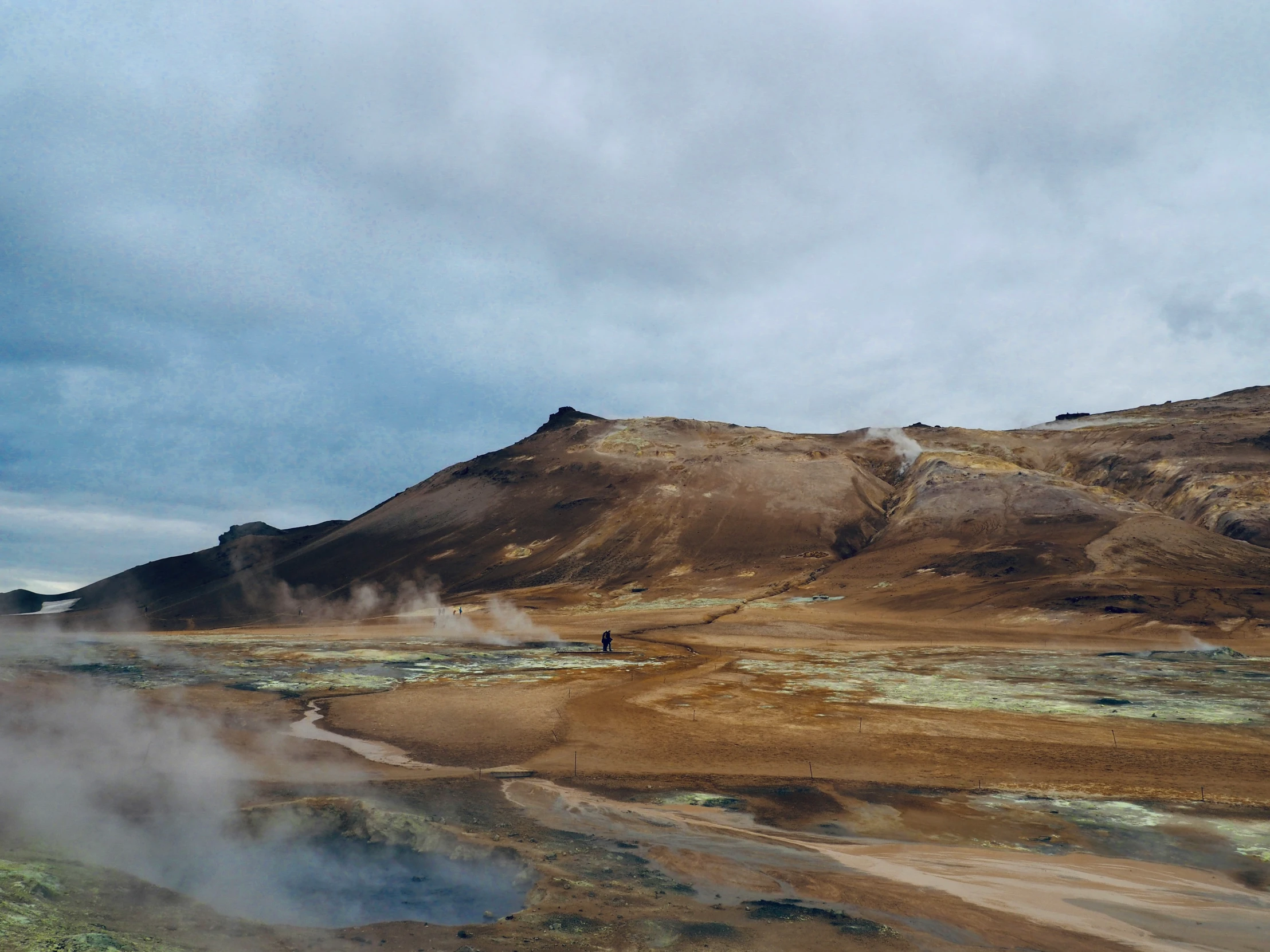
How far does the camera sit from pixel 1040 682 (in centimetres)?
3628

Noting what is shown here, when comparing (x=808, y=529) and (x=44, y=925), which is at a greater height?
(x=808, y=529)

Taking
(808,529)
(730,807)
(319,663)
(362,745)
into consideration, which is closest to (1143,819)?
(730,807)

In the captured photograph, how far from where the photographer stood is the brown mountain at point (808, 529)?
Answer: 80.7m

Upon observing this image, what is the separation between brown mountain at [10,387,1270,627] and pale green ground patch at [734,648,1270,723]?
2566cm

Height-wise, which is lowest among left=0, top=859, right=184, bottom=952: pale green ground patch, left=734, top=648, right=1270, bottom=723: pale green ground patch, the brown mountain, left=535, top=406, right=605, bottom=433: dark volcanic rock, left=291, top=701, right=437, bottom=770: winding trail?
left=734, top=648, right=1270, bottom=723: pale green ground patch

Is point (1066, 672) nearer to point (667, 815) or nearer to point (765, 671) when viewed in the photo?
point (765, 671)

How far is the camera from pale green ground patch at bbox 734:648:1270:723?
29.0 metres

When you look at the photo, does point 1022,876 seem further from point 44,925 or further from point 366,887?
point 44,925

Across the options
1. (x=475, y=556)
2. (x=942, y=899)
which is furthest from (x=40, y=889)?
(x=475, y=556)

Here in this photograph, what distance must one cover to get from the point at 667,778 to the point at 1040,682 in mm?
25377

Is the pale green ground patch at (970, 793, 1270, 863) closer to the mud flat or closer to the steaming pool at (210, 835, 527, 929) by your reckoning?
the mud flat

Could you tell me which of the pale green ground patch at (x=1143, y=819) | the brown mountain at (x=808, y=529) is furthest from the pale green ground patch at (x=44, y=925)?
the brown mountain at (x=808, y=529)

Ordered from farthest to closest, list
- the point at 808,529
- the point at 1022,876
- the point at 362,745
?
the point at 808,529 < the point at 362,745 < the point at 1022,876

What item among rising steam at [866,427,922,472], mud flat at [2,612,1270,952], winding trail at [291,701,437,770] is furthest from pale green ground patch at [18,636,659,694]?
rising steam at [866,427,922,472]
